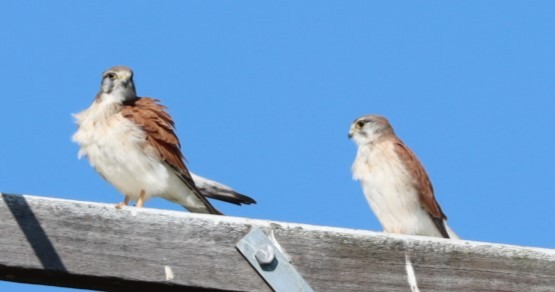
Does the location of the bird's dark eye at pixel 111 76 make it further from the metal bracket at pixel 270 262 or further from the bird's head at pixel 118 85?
the metal bracket at pixel 270 262

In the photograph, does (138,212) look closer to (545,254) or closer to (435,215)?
(545,254)

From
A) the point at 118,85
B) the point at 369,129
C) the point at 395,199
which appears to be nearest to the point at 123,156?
the point at 118,85

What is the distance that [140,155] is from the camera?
6547 millimetres

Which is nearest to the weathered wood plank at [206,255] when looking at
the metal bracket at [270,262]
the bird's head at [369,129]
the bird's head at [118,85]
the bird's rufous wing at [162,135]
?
the metal bracket at [270,262]

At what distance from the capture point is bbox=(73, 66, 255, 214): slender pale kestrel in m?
6.50

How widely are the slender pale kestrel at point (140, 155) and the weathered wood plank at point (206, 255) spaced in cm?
343

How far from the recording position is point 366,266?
2.93m

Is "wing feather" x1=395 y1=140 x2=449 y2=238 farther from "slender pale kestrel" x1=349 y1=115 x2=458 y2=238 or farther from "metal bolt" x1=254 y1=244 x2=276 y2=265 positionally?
"metal bolt" x1=254 y1=244 x2=276 y2=265

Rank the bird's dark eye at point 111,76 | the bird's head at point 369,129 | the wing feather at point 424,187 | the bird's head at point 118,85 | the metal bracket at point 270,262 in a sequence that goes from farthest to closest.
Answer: the bird's head at point 369,129, the bird's dark eye at point 111,76, the bird's head at point 118,85, the wing feather at point 424,187, the metal bracket at point 270,262

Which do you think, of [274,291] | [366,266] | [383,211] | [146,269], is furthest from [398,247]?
[383,211]

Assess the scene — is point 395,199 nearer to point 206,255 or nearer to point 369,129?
point 369,129

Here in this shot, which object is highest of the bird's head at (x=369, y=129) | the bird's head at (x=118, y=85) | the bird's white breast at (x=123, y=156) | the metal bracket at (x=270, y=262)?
the bird's head at (x=369, y=129)

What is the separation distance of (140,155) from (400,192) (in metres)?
1.62

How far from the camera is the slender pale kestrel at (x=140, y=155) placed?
6500 millimetres
